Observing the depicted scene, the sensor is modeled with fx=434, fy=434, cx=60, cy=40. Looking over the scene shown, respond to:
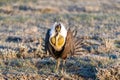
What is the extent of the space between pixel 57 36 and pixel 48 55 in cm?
191

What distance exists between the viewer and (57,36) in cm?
841

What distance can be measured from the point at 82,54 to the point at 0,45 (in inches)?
92.1

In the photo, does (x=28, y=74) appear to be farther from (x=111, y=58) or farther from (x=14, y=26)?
(x=14, y=26)

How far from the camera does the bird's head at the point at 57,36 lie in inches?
330

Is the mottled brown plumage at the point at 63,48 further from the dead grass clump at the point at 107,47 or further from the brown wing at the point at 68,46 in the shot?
the dead grass clump at the point at 107,47

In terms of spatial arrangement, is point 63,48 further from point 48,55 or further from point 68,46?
point 48,55

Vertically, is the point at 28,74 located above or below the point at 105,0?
below

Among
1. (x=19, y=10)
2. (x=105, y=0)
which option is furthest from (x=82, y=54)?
(x=105, y=0)

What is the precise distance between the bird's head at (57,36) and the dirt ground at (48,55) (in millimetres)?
580

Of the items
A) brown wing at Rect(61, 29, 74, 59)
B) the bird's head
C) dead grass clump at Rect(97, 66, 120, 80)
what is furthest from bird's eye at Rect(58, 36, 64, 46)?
dead grass clump at Rect(97, 66, 120, 80)

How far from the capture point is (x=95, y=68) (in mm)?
8789

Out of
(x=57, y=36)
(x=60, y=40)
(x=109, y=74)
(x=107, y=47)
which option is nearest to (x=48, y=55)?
(x=107, y=47)

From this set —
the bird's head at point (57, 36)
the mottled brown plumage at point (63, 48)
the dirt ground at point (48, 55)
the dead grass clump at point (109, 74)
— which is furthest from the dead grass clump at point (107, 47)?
the bird's head at point (57, 36)

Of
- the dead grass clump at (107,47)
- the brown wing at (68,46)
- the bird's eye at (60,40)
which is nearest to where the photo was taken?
the bird's eye at (60,40)
